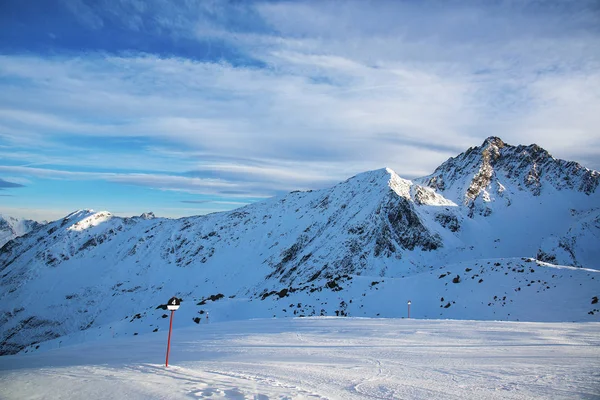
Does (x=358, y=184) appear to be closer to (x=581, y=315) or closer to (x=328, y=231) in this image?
A: (x=328, y=231)

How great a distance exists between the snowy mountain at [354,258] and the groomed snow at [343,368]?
15264mm

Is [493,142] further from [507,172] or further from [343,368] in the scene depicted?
[343,368]

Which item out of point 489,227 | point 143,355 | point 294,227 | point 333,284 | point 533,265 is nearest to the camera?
point 143,355

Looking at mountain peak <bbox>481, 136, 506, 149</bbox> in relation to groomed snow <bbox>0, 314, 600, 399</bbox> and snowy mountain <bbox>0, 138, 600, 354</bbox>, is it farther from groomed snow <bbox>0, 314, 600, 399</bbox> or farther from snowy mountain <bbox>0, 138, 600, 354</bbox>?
groomed snow <bbox>0, 314, 600, 399</bbox>

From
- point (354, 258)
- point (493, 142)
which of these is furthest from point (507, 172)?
point (354, 258)

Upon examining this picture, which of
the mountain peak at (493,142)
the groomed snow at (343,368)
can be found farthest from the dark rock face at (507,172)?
the groomed snow at (343,368)

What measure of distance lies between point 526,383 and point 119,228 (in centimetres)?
13981

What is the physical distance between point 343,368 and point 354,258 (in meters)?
48.6

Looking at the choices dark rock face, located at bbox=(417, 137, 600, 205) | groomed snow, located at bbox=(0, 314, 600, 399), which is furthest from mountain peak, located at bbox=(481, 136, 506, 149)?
groomed snow, located at bbox=(0, 314, 600, 399)

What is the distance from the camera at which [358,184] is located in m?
80.4

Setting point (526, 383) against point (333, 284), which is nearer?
point (526, 383)

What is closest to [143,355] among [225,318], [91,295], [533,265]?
[225,318]

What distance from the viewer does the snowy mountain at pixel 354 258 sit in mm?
30672

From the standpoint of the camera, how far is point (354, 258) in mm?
57531
